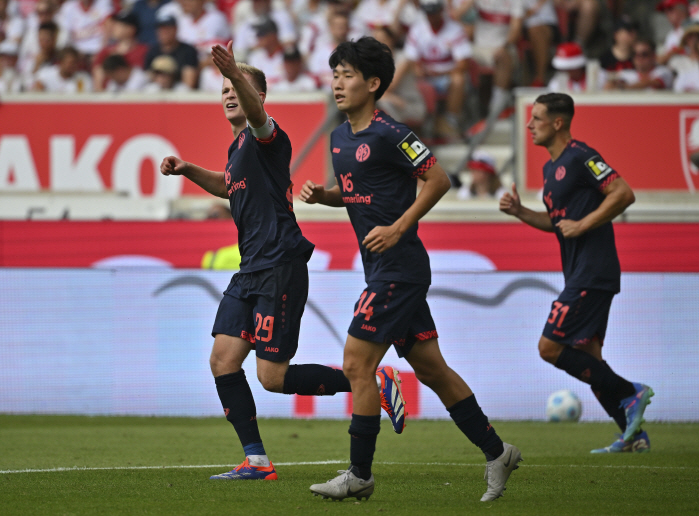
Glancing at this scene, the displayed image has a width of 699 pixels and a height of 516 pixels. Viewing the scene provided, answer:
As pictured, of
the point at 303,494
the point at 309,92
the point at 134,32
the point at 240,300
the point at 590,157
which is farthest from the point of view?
the point at 134,32

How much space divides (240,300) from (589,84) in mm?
7892

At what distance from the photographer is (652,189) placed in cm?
1152

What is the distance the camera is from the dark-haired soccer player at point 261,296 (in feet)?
17.3

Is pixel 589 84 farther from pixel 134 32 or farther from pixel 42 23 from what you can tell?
pixel 42 23

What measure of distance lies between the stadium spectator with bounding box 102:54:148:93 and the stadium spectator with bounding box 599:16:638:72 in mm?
6405

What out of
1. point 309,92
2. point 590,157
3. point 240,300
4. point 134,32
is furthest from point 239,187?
point 134,32

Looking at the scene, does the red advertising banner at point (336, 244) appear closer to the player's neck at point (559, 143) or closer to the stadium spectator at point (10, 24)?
the player's neck at point (559, 143)

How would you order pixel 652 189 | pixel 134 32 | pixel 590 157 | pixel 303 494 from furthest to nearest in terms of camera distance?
1. pixel 134 32
2. pixel 652 189
3. pixel 590 157
4. pixel 303 494

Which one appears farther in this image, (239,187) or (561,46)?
(561,46)

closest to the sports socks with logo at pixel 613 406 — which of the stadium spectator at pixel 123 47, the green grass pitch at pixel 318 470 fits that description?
the green grass pitch at pixel 318 470

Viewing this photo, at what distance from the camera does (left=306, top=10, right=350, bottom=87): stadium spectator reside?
13.7 metres

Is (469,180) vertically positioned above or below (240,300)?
below

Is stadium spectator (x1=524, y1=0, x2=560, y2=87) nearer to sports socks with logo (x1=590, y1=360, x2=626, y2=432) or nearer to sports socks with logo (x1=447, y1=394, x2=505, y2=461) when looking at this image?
sports socks with logo (x1=590, y1=360, x2=626, y2=432)

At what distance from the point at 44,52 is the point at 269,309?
11538 mm
